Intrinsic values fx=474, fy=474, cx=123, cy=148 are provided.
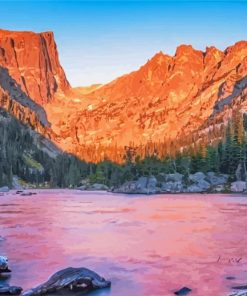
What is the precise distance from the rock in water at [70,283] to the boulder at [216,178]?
116586 millimetres

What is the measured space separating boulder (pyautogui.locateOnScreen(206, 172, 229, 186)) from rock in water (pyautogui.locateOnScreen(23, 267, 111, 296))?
116586 millimetres

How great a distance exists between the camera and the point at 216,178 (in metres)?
138

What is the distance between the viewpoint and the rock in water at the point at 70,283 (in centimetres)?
1975

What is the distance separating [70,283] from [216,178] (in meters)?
122

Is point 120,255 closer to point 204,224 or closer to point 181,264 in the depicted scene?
point 181,264

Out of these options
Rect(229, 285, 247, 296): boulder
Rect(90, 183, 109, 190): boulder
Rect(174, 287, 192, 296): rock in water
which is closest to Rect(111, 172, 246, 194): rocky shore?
Rect(90, 183, 109, 190): boulder

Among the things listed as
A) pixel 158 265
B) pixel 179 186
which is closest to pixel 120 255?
pixel 158 265

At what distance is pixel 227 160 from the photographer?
471 feet

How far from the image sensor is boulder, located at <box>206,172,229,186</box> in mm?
135438

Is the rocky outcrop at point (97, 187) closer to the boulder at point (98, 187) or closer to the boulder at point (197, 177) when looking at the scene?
the boulder at point (98, 187)

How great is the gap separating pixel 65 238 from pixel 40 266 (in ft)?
38.8
